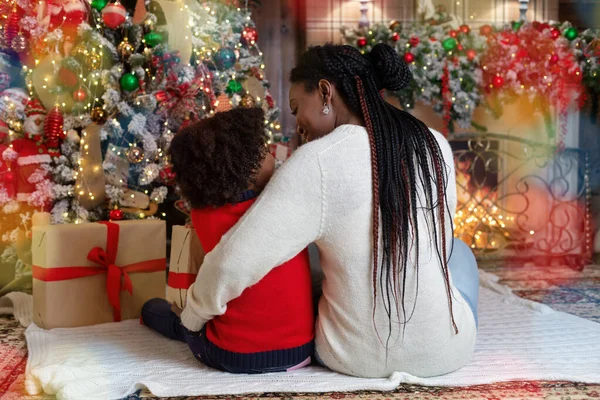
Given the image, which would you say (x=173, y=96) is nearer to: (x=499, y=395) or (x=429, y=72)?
(x=429, y=72)

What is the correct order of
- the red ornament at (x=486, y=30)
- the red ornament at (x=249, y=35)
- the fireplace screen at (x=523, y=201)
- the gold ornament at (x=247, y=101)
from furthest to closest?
the red ornament at (x=486, y=30) → the fireplace screen at (x=523, y=201) → the red ornament at (x=249, y=35) → the gold ornament at (x=247, y=101)

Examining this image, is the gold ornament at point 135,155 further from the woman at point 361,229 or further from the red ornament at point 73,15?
the woman at point 361,229

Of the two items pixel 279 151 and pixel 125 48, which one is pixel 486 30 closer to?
pixel 279 151

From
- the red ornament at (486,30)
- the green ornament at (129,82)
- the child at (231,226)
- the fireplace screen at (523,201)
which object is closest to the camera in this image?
the child at (231,226)

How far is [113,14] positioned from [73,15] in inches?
7.1

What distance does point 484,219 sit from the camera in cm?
382

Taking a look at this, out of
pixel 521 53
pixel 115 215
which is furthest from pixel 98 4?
pixel 521 53

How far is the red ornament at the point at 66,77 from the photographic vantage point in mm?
2877

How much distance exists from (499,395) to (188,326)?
29.4 inches

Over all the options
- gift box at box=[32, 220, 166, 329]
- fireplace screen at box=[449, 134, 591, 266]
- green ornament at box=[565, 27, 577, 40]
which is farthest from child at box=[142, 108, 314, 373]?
green ornament at box=[565, 27, 577, 40]

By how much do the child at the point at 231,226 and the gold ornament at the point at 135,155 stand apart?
1.38m

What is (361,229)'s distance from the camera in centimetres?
146

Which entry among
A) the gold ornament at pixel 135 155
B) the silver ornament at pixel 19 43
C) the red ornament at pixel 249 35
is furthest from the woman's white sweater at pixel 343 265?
the red ornament at pixel 249 35

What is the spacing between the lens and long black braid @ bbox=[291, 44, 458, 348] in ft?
4.75
